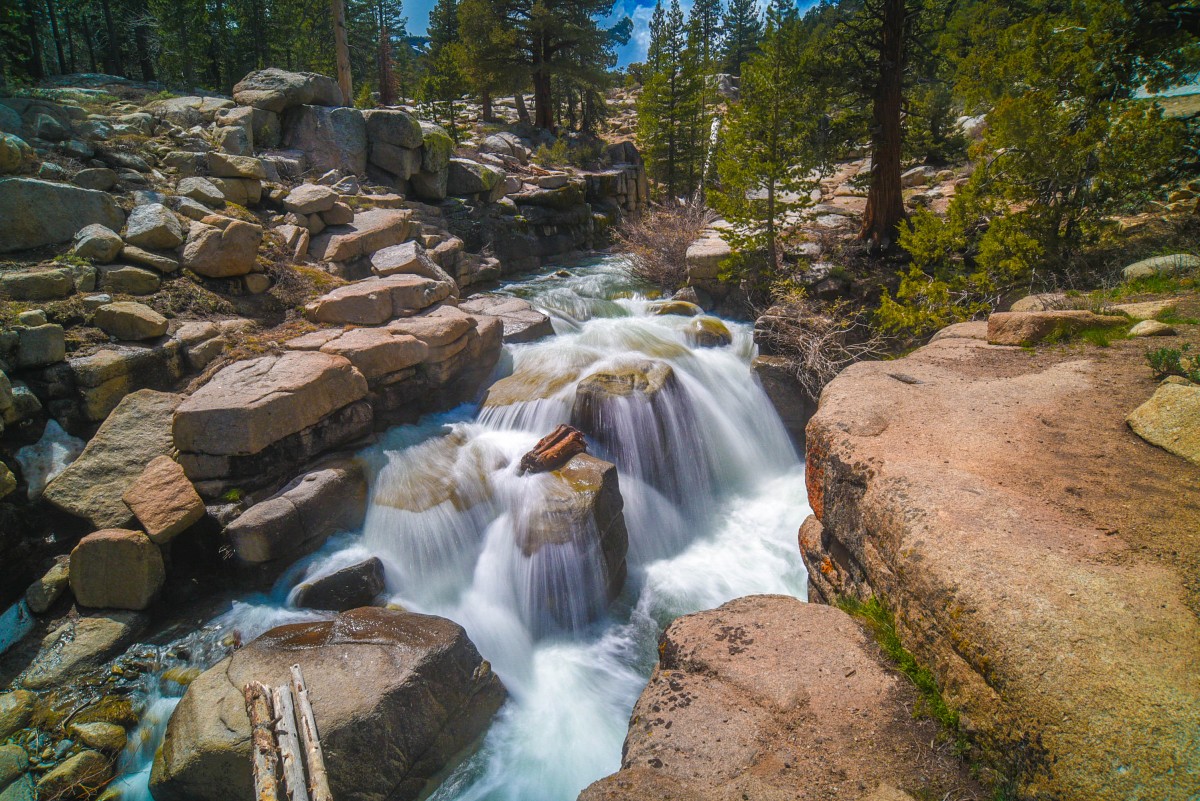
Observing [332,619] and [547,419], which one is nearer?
[332,619]

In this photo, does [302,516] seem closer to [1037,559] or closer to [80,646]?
[80,646]

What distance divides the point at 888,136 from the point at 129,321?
42.9ft

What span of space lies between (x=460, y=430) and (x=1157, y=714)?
7.39 meters

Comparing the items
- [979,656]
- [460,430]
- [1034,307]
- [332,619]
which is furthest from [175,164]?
[1034,307]

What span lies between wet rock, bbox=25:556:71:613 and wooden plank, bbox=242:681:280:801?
2997mm

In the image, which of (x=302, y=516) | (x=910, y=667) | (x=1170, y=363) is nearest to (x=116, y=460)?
(x=302, y=516)

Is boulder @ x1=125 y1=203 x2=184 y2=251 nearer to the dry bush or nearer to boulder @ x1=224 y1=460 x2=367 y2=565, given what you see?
boulder @ x1=224 y1=460 x2=367 y2=565

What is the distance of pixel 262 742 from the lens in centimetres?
324

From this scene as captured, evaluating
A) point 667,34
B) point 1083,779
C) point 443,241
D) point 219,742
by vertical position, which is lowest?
point 219,742

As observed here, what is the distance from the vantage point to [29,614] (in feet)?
16.9

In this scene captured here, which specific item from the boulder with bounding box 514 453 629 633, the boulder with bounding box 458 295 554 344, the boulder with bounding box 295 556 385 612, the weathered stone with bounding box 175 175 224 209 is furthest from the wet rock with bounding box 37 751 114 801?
the weathered stone with bounding box 175 175 224 209

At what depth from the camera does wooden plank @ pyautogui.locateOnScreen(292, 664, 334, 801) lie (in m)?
2.95

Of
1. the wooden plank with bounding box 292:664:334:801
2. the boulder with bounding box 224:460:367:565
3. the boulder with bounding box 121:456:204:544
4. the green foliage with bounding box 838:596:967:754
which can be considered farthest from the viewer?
the boulder with bounding box 224:460:367:565

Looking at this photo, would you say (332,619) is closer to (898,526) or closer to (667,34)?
(898,526)
